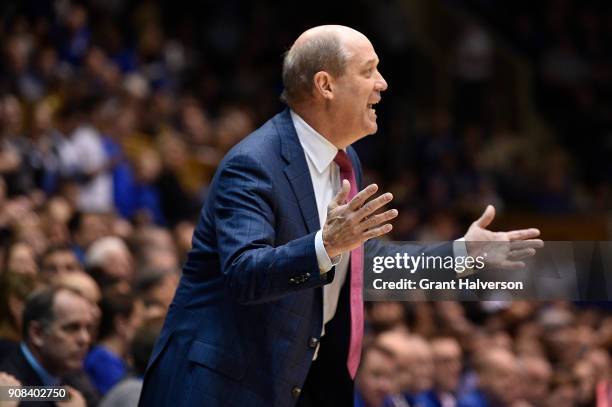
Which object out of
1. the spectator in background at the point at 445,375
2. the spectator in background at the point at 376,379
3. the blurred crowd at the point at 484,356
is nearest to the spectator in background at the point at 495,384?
the blurred crowd at the point at 484,356

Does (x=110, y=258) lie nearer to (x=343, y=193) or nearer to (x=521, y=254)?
(x=521, y=254)

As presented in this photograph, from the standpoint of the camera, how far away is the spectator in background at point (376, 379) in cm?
586

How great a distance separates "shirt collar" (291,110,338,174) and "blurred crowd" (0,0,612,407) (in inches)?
47.5

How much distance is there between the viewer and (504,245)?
310 cm

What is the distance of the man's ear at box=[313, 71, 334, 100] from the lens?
122 inches

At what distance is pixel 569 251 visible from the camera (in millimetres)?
3164

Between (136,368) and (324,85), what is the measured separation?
183 centimetres

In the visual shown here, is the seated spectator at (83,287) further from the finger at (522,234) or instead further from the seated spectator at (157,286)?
the finger at (522,234)

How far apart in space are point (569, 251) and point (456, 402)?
3.64 m

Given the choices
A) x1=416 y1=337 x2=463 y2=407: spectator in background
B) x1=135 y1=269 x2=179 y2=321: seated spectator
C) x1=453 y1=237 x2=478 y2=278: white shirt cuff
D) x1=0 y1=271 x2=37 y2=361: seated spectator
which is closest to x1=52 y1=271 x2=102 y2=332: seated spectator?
x1=0 y1=271 x2=37 y2=361: seated spectator

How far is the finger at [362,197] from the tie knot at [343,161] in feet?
1.75

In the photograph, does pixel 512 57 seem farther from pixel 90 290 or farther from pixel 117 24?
pixel 90 290

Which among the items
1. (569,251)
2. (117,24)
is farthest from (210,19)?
(569,251)

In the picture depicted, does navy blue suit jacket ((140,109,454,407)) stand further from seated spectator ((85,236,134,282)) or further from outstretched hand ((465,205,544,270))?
seated spectator ((85,236,134,282))
